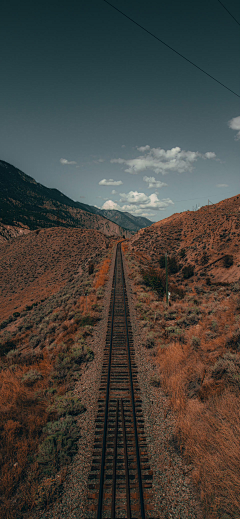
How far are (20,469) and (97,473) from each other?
2.16 meters

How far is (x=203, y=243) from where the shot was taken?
43375mm

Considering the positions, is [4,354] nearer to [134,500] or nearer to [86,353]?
[86,353]

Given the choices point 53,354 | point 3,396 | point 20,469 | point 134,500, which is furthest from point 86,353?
point 134,500

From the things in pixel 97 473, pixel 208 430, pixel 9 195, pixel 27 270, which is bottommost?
pixel 27 270

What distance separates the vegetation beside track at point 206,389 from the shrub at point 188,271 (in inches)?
793

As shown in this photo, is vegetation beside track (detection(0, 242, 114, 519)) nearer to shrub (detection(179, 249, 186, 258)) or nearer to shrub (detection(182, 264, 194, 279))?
shrub (detection(182, 264, 194, 279))

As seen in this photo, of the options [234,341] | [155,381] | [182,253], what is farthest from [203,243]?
[155,381]

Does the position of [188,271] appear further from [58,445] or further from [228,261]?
[58,445]

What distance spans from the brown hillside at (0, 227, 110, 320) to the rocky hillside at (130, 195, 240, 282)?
17573mm

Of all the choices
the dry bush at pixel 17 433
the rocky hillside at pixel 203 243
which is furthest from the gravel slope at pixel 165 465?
the rocky hillside at pixel 203 243

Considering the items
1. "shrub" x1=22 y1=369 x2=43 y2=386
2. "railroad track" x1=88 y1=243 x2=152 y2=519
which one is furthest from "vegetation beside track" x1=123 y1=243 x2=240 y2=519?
"shrub" x1=22 y1=369 x2=43 y2=386

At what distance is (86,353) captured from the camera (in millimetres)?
11758

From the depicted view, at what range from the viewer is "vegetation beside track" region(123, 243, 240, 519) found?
17.2ft

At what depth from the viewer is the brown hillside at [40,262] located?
40.9 meters
